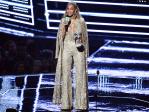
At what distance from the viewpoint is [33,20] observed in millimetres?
8148

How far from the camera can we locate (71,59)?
6227 mm

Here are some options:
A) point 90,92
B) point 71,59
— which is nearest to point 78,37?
point 71,59

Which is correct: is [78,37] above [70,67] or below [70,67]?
above

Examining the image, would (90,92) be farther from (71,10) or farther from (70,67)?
(71,10)

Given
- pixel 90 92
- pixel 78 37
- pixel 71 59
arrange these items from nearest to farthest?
pixel 78 37 < pixel 71 59 < pixel 90 92

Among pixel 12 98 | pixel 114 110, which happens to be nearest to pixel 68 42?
pixel 114 110

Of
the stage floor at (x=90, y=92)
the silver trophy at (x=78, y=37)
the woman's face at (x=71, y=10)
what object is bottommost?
the stage floor at (x=90, y=92)

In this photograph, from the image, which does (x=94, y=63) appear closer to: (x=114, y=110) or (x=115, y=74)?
(x=115, y=74)

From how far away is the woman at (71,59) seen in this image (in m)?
6.14

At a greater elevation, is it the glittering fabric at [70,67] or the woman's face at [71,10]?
the woman's face at [71,10]

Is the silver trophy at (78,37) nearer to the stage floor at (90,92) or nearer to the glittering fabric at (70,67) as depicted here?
the glittering fabric at (70,67)

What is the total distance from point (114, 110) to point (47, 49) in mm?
1592

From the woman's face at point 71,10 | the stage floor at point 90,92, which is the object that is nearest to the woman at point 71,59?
the woman's face at point 71,10

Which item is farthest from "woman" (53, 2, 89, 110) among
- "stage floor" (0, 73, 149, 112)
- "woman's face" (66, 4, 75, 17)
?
"stage floor" (0, 73, 149, 112)
